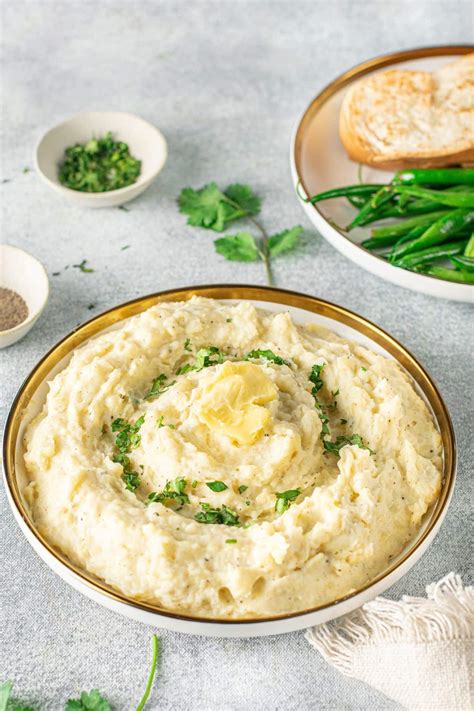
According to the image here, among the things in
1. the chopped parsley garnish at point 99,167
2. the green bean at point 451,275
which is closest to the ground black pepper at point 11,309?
the chopped parsley garnish at point 99,167

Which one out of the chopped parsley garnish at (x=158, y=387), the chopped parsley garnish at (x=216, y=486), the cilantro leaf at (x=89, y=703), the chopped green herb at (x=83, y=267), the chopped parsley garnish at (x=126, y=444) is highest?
the chopped parsley garnish at (x=216, y=486)

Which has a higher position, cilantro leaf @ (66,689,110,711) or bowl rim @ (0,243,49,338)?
bowl rim @ (0,243,49,338)

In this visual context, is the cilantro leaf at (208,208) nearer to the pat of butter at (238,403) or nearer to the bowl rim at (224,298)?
the bowl rim at (224,298)

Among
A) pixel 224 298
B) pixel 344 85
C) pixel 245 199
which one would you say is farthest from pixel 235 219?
pixel 344 85

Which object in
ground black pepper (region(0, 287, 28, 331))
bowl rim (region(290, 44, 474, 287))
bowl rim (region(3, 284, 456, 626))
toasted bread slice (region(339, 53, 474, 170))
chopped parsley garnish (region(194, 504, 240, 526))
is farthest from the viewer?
toasted bread slice (region(339, 53, 474, 170))

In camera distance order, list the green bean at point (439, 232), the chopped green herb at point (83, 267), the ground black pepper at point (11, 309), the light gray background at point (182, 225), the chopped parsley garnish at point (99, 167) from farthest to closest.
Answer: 1. the chopped parsley garnish at point (99, 167)
2. the chopped green herb at point (83, 267)
3. the green bean at point (439, 232)
4. the ground black pepper at point (11, 309)
5. the light gray background at point (182, 225)

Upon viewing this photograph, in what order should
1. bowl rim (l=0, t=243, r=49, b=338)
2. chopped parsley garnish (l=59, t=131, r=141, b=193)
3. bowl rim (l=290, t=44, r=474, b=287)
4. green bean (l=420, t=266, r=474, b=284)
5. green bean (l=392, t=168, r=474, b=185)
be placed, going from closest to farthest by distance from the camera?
bowl rim (l=0, t=243, r=49, b=338), green bean (l=420, t=266, r=474, b=284), bowl rim (l=290, t=44, r=474, b=287), green bean (l=392, t=168, r=474, b=185), chopped parsley garnish (l=59, t=131, r=141, b=193)

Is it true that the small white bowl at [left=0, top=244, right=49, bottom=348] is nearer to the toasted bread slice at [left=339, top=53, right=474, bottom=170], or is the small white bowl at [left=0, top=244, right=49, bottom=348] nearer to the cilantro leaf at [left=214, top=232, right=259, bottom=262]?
the cilantro leaf at [left=214, top=232, right=259, bottom=262]

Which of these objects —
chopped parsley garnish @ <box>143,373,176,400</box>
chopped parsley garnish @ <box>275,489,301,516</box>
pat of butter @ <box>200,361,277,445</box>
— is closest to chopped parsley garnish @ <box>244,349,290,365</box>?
pat of butter @ <box>200,361,277,445</box>

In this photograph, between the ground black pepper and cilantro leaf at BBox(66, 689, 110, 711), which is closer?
cilantro leaf at BBox(66, 689, 110, 711)
